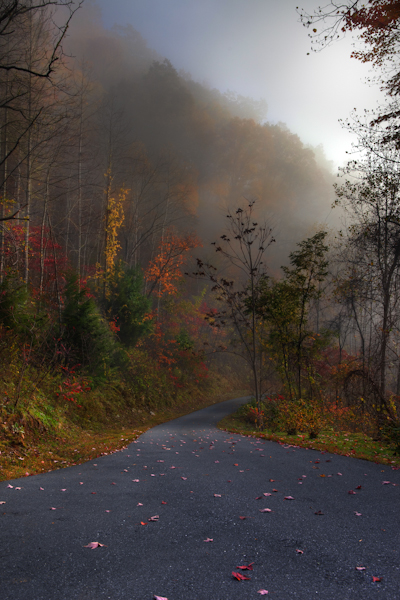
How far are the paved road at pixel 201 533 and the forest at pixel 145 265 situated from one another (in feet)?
7.02

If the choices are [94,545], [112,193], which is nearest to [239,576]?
[94,545]

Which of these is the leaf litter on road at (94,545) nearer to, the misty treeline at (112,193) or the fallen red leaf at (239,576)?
the fallen red leaf at (239,576)

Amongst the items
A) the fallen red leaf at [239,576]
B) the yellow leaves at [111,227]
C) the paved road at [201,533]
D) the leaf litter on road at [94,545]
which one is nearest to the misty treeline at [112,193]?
the yellow leaves at [111,227]

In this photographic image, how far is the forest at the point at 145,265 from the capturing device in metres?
7.87

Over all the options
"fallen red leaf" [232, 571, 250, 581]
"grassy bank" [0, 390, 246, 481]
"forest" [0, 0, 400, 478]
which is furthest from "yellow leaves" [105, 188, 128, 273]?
"fallen red leaf" [232, 571, 250, 581]

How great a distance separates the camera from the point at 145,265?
26.0 metres

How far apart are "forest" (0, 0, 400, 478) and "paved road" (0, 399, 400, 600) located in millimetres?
2140

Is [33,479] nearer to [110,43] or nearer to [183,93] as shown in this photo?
[183,93]

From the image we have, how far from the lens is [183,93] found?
32344 millimetres

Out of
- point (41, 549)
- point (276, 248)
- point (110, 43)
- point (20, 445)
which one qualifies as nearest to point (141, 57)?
point (110, 43)

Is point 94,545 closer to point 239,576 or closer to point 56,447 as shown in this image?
point 239,576

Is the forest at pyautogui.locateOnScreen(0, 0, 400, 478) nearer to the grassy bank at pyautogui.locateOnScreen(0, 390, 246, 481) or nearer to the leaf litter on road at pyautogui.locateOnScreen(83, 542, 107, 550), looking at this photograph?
the grassy bank at pyautogui.locateOnScreen(0, 390, 246, 481)

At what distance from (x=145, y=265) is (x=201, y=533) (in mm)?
23900

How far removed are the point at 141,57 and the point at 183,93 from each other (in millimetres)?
7518
